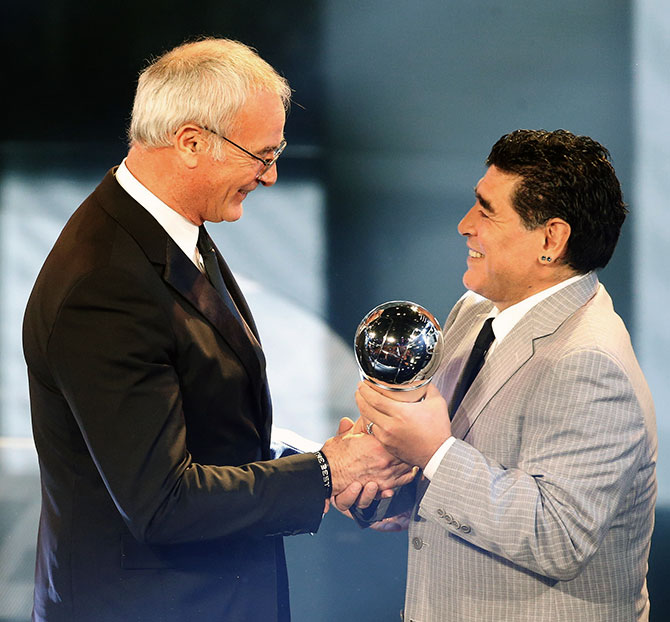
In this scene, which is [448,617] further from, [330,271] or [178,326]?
[330,271]

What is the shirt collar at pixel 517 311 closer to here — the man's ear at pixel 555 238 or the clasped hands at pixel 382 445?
the man's ear at pixel 555 238

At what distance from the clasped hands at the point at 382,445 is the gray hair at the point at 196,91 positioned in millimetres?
698

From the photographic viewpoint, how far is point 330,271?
11.0ft

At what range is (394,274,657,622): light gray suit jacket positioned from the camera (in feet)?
5.48

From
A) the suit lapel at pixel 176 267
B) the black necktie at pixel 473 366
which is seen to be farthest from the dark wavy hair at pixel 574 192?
the suit lapel at pixel 176 267

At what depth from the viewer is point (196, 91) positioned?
6.07 ft

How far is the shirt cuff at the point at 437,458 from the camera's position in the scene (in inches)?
68.5

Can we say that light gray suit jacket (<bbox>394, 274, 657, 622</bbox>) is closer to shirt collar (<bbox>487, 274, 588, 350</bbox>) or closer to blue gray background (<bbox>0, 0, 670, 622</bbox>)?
shirt collar (<bbox>487, 274, 588, 350</bbox>)

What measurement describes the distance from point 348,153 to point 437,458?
71.5 inches

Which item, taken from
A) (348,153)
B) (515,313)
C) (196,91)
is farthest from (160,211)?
(348,153)

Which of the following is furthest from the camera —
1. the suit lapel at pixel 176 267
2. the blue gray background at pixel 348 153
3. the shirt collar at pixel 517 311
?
the blue gray background at pixel 348 153

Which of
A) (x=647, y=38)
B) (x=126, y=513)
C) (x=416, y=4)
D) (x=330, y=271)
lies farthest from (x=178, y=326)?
(x=647, y=38)

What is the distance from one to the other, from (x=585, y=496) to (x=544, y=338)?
1.17ft

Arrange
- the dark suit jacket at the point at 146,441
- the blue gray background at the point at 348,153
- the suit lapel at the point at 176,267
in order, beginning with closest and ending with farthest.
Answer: the dark suit jacket at the point at 146,441 < the suit lapel at the point at 176,267 < the blue gray background at the point at 348,153
